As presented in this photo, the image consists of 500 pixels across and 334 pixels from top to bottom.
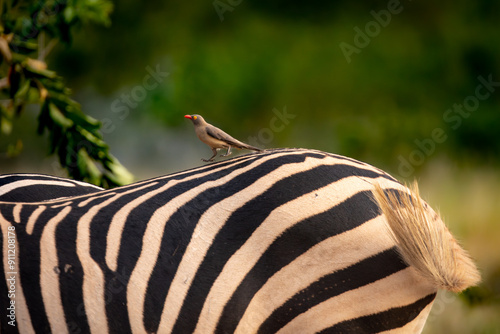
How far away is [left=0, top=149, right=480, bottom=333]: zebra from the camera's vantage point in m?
1.36

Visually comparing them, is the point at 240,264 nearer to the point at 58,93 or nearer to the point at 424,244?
the point at 424,244

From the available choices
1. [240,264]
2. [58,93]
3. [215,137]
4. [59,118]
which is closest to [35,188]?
[215,137]

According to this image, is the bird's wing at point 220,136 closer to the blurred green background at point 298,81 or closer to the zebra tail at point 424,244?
the zebra tail at point 424,244

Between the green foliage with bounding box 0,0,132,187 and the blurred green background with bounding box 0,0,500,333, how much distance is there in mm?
1881

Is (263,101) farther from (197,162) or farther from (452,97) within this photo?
(452,97)

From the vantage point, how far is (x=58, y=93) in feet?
12.0

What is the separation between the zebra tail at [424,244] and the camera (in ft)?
4.51

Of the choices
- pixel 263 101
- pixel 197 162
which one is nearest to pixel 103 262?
pixel 197 162

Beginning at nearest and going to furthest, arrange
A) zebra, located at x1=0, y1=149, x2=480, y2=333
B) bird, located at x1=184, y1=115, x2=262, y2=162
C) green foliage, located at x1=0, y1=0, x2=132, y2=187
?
zebra, located at x1=0, y1=149, x2=480, y2=333, bird, located at x1=184, y1=115, x2=262, y2=162, green foliage, located at x1=0, y1=0, x2=132, y2=187

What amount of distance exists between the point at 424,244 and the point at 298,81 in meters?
5.06

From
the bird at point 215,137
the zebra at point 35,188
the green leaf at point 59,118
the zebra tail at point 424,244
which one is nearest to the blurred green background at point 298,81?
the green leaf at point 59,118

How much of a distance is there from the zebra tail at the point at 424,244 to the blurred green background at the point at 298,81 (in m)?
4.13

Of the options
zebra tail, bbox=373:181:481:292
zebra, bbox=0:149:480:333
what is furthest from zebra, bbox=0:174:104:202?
zebra tail, bbox=373:181:481:292

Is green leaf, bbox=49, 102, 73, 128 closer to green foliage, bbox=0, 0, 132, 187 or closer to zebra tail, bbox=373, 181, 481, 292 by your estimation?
green foliage, bbox=0, 0, 132, 187
